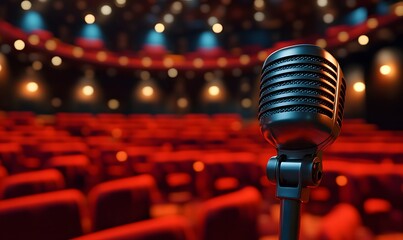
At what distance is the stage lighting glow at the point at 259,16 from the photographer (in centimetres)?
578

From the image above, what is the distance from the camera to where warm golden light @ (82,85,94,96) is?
5.32 m

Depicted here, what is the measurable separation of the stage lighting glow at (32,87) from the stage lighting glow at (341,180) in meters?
4.94

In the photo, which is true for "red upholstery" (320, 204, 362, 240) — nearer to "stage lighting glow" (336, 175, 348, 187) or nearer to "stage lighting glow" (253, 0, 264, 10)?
"stage lighting glow" (336, 175, 348, 187)

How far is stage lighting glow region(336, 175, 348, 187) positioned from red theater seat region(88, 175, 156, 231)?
0.72 meters

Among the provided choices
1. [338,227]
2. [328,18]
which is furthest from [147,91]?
[338,227]

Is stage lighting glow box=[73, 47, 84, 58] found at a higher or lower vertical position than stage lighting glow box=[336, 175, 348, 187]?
higher

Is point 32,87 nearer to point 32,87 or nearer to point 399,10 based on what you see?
point 32,87

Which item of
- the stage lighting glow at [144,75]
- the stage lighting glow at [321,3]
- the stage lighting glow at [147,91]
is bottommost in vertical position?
the stage lighting glow at [147,91]

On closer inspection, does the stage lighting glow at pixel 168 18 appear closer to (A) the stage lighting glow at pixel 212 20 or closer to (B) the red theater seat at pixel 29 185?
(A) the stage lighting glow at pixel 212 20

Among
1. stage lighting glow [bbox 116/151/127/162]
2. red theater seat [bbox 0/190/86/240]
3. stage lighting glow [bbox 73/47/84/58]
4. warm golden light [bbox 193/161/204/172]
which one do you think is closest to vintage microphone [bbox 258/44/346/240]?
red theater seat [bbox 0/190/86/240]

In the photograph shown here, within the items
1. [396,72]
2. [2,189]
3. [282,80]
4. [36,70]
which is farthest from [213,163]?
[36,70]

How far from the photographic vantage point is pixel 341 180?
1.09m

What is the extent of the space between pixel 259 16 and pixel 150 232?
5.95 metres

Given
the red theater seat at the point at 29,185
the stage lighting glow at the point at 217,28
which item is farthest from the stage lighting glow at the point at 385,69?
the red theater seat at the point at 29,185
